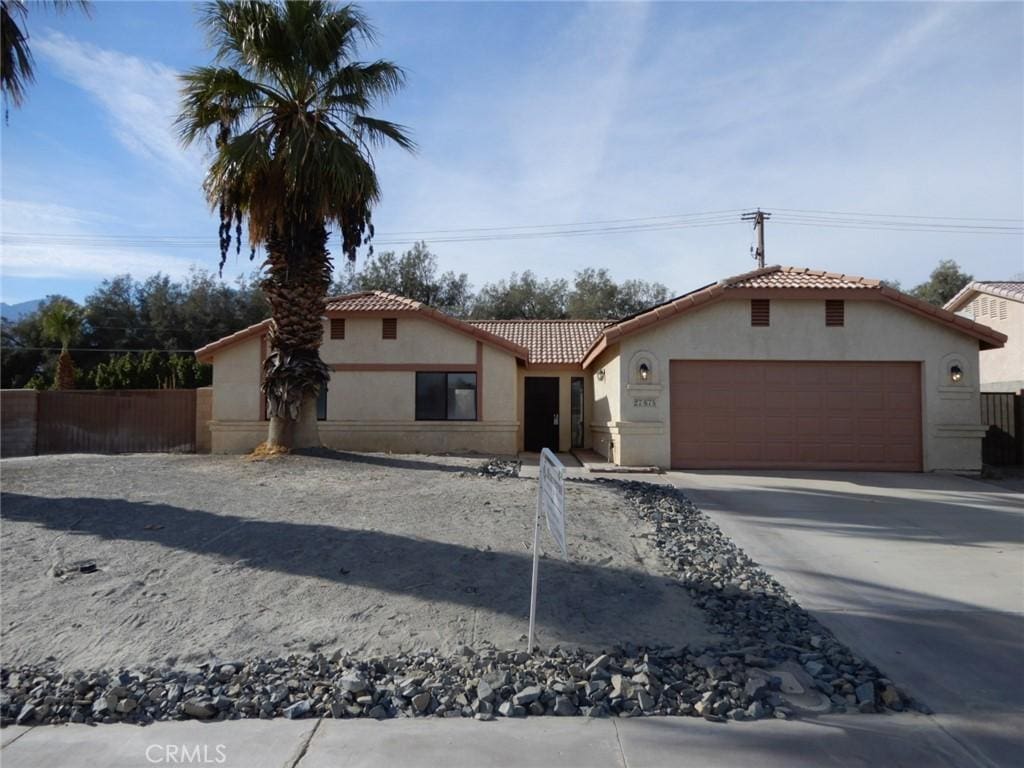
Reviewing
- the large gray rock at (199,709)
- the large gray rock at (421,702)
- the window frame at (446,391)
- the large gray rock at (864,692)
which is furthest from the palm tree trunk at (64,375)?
the large gray rock at (864,692)

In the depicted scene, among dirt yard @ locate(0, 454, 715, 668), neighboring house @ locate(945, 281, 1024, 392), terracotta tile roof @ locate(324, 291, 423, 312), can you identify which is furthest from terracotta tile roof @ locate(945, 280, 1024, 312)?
dirt yard @ locate(0, 454, 715, 668)

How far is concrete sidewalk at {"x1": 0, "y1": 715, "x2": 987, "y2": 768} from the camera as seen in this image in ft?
12.9

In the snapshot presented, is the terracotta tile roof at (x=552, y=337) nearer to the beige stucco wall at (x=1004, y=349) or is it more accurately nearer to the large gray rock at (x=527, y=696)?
the beige stucco wall at (x=1004, y=349)

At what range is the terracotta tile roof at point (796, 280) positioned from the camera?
1569cm

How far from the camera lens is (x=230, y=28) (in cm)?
1300

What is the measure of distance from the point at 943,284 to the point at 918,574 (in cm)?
4124

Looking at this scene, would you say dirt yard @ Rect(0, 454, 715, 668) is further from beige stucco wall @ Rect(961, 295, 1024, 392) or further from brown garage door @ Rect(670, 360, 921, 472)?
beige stucco wall @ Rect(961, 295, 1024, 392)

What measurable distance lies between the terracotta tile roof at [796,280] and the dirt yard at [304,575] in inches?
304

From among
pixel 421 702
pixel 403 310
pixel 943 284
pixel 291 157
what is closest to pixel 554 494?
pixel 421 702

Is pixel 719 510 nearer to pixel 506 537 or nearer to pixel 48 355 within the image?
pixel 506 537

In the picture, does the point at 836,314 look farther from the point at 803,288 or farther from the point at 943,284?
the point at 943,284

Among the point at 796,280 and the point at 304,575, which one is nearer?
the point at 304,575

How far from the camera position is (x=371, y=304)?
19.4 m

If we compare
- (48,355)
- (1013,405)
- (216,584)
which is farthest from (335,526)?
(48,355)
